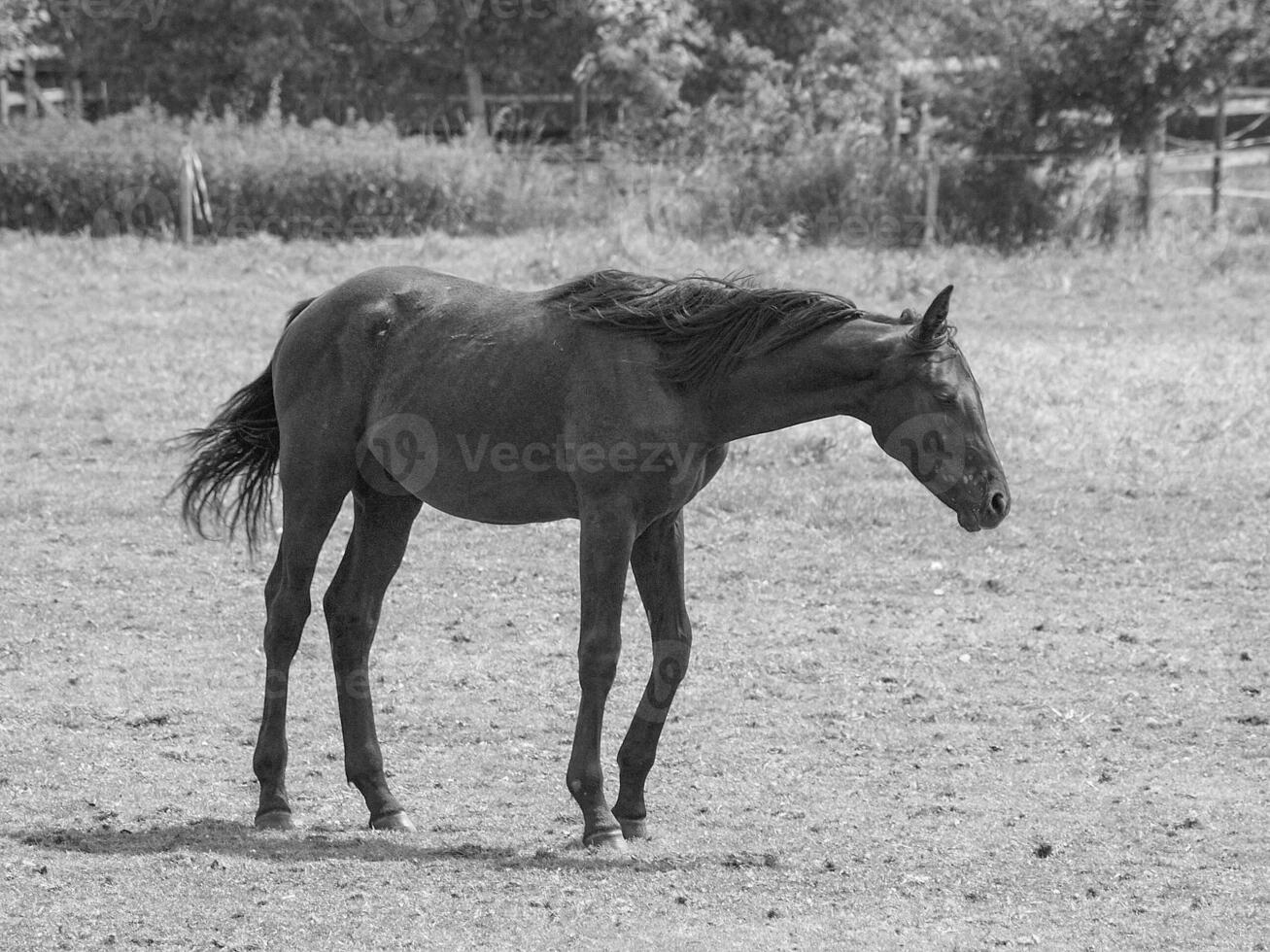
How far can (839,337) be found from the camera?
5281 millimetres

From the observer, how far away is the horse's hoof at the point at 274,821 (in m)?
5.77

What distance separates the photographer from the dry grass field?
16.5 ft

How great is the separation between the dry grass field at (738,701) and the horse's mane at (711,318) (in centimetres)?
165

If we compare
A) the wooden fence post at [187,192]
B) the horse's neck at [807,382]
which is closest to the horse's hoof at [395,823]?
the horse's neck at [807,382]

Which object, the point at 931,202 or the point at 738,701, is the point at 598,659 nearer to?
the point at 738,701

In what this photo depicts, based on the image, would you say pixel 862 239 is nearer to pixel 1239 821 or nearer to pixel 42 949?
pixel 1239 821

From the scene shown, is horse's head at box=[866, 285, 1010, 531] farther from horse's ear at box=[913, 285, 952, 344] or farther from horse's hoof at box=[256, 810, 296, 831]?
horse's hoof at box=[256, 810, 296, 831]

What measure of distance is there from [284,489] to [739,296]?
1.81m

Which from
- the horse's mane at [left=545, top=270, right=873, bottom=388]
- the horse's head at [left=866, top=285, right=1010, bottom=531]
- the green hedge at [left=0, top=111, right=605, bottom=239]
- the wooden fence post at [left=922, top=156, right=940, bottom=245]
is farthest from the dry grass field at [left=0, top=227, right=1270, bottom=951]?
the wooden fence post at [left=922, top=156, right=940, bottom=245]

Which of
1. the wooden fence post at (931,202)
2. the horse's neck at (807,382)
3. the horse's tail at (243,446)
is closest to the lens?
the horse's neck at (807,382)

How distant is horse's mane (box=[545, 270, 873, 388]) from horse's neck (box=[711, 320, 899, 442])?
0.05 meters

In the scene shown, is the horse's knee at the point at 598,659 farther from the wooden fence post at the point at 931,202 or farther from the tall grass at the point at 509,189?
the wooden fence post at the point at 931,202

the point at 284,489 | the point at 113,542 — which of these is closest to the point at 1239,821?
the point at 284,489

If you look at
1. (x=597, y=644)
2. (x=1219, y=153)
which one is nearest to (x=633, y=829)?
(x=597, y=644)
